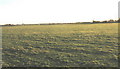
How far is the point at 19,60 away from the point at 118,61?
1116cm

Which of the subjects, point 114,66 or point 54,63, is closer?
point 114,66

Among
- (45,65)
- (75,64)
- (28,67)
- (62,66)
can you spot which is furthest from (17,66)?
(75,64)

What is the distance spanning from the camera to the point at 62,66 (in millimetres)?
11625

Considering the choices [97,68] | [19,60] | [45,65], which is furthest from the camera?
[19,60]

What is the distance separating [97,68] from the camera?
11.1m

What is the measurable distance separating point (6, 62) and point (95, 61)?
9919 mm

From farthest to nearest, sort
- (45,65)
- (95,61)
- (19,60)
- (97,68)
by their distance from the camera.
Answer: (19,60), (95,61), (45,65), (97,68)

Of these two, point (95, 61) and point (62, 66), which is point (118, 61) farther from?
point (62, 66)

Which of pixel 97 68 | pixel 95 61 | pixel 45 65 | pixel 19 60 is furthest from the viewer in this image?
pixel 19 60

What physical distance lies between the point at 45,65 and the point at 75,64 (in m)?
3.12

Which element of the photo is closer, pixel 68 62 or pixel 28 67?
pixel 28 67

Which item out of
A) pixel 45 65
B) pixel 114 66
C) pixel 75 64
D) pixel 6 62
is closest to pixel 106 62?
pixel 114 66

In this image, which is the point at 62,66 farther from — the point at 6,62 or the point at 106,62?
the point at 6,62

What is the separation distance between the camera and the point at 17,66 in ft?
39.1
